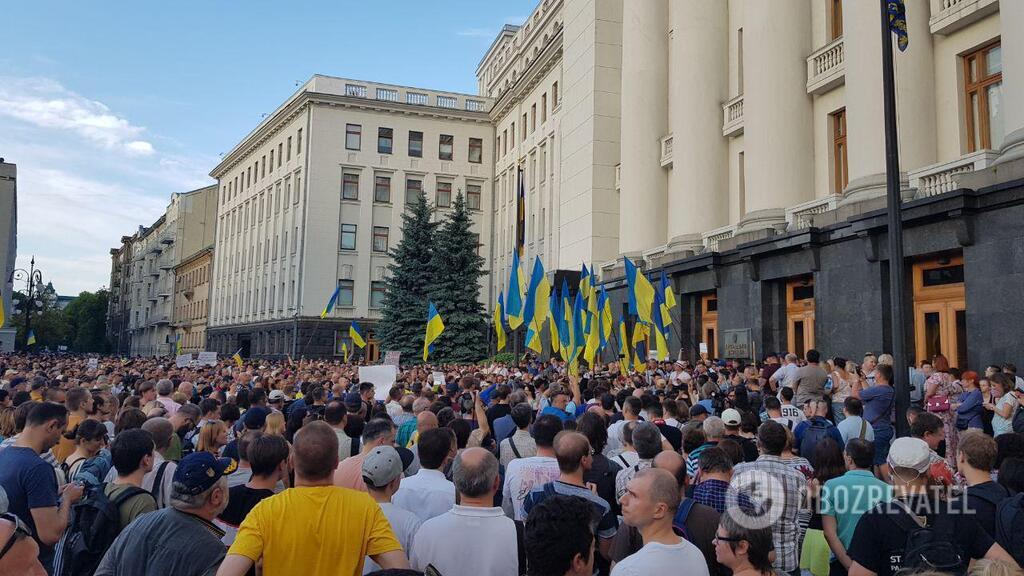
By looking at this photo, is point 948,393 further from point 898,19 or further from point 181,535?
point 181,535

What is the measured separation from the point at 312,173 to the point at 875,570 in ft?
177

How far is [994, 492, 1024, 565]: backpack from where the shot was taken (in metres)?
3.65

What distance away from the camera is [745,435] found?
668 centimetres

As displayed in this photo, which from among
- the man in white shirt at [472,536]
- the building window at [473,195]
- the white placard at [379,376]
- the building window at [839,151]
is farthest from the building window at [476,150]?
the man in white shirt at [472,536]

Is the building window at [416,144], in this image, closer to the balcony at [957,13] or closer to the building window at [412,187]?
the building window at [412,187]

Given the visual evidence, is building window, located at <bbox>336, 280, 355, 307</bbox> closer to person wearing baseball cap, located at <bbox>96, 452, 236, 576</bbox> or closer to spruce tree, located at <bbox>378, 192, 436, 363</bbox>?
spruce tree, located at <bbox>378, 192, 436, 363</bbox>

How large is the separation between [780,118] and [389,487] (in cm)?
1886

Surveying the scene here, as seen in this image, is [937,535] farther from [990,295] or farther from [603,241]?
[603,241]

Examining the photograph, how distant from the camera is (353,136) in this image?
55.9 metres

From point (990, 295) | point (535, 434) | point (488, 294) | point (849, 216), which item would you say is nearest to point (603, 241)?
point (849, 216)

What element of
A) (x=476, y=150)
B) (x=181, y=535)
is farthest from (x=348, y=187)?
(x=181, y=535)

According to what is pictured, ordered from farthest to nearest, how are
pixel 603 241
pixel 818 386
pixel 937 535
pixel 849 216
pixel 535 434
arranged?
pixel 603 241, pixel 849 216, pixel 818 386, pixel 535 434, pixel 937 535

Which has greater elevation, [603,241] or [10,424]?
[603,241]

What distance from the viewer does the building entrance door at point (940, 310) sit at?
47.9 feet
